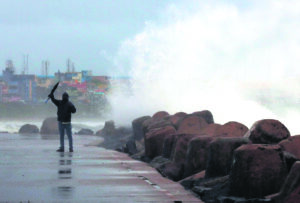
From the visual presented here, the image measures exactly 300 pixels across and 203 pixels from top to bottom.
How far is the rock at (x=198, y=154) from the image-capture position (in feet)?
54.8

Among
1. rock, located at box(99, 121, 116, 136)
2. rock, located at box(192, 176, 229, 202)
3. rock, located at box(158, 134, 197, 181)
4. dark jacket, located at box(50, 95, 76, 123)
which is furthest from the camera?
rock, located at box(99, 121, 116, 136)

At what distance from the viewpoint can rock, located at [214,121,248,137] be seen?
1923 cm

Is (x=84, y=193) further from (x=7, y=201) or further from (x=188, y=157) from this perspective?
(x=188, y=157)

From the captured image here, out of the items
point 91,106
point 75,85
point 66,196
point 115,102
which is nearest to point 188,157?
point 66,196

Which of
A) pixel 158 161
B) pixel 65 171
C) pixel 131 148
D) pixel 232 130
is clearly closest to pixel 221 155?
pixel 65 171

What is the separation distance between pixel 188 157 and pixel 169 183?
3054 mm

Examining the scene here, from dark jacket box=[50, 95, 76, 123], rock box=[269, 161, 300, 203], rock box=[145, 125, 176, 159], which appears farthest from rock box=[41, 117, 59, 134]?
rock box=[269, 161, 300, 203]

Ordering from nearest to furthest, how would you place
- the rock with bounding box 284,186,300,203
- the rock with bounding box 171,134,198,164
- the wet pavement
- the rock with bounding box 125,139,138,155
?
the rock with bounding box 284,186,300,203, the wet pavement, the rock with bounding box 171,134,198,164, the rock with bounding box 125,139,138,155

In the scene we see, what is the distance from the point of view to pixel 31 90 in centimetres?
Result: 19700

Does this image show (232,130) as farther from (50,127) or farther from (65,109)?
(50,127)

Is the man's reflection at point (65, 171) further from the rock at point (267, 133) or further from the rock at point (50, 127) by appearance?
the rock at point (50, 127)

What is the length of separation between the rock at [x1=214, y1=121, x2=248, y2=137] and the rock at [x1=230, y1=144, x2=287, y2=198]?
6692 millimetres

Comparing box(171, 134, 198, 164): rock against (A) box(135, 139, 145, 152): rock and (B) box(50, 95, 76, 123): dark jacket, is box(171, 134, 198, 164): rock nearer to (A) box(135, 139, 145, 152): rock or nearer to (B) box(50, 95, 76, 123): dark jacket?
(B) box(50, 95, 76, 123): dark jacket

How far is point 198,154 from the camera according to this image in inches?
663
